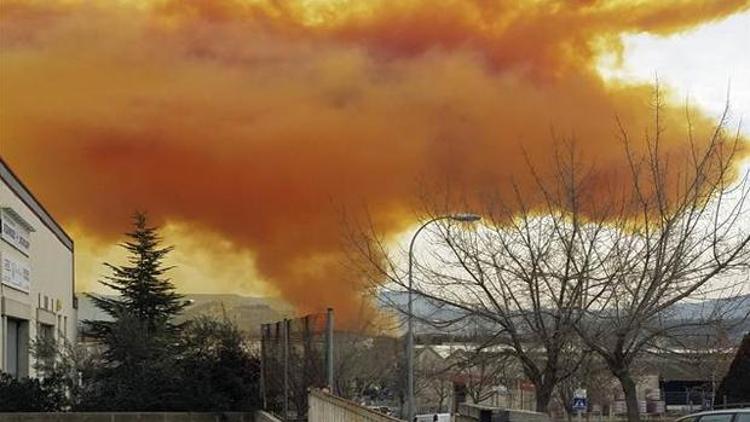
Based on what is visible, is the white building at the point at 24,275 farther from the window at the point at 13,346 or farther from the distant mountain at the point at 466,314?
the distant mountain at the point at 466,314

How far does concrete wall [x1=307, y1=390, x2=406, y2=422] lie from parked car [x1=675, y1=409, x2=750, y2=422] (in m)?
6.98

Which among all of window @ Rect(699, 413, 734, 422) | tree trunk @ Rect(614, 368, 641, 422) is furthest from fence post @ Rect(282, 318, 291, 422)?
window @ Rect(699, 413, 734, 422)

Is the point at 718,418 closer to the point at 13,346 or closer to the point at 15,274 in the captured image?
the point at 15,274

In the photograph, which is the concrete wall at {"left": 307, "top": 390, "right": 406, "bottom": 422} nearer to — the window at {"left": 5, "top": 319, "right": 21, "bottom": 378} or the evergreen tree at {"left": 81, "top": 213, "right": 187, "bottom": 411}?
the evergreen tree at {"left": 81, "top": 213, "right": 187, "bottom": 411}

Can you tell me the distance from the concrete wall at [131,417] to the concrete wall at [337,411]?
9.89m

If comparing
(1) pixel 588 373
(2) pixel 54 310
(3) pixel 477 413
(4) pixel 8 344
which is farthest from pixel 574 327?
(2) pixel 54 310

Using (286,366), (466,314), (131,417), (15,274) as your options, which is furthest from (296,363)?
(15,274)

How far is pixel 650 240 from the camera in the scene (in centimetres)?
2008

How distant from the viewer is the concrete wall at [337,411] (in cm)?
1034

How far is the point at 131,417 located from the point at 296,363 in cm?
813

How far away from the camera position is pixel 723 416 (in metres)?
18.6

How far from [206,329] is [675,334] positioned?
12.7m

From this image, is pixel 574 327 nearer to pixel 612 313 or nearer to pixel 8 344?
pixel 612 313

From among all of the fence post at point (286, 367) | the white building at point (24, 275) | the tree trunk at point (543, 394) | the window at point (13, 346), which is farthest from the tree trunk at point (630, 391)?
the window at point (13, 346)
